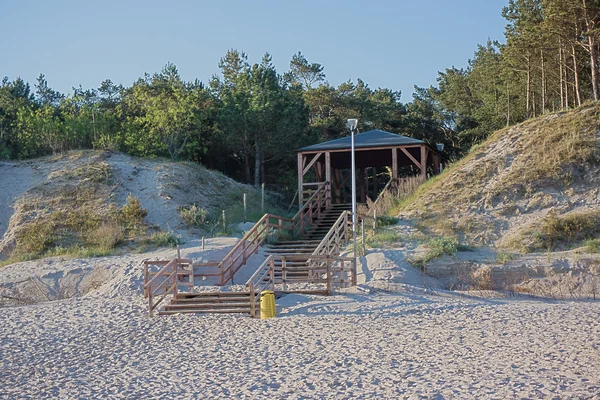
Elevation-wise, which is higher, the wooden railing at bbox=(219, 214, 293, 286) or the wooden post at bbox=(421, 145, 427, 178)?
the wooden post at bbox=(421, 145, 427, 178)

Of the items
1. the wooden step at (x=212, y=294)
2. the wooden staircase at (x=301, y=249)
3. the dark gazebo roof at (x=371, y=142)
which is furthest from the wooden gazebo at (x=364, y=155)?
the wooden step at (x=212, y=294)

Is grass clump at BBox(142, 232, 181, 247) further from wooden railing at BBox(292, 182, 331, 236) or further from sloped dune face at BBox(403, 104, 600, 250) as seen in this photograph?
sloped dune face at BBox(403, 104, 600, 250)

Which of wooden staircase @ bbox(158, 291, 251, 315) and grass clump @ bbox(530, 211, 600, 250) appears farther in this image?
grass clump @ bbox(530, 211, 600, 250)

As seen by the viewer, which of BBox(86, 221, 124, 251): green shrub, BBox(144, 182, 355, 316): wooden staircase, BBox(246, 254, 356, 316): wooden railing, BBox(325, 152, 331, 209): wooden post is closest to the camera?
BBox(144, 182, 355, 316): wooden staircase

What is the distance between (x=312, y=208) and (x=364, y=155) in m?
4.83

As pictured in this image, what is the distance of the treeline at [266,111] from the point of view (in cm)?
3450

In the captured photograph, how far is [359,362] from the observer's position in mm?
10234

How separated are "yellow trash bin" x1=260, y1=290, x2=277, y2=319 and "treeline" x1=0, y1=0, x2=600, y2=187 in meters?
20.5

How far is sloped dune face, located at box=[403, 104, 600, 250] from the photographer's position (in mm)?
22734

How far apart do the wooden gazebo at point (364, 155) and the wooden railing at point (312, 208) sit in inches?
11.2

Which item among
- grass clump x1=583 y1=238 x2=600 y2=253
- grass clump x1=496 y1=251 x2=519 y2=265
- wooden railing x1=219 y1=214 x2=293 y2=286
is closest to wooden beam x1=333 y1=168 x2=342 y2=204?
wooden railing x1=219 y1=214 x2=293 y2=286

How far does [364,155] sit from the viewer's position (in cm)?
3133

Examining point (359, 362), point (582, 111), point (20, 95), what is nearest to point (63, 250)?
point (359, 362)

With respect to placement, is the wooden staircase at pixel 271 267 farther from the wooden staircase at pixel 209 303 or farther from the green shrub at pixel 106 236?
the green shrub at pixel 106 236
